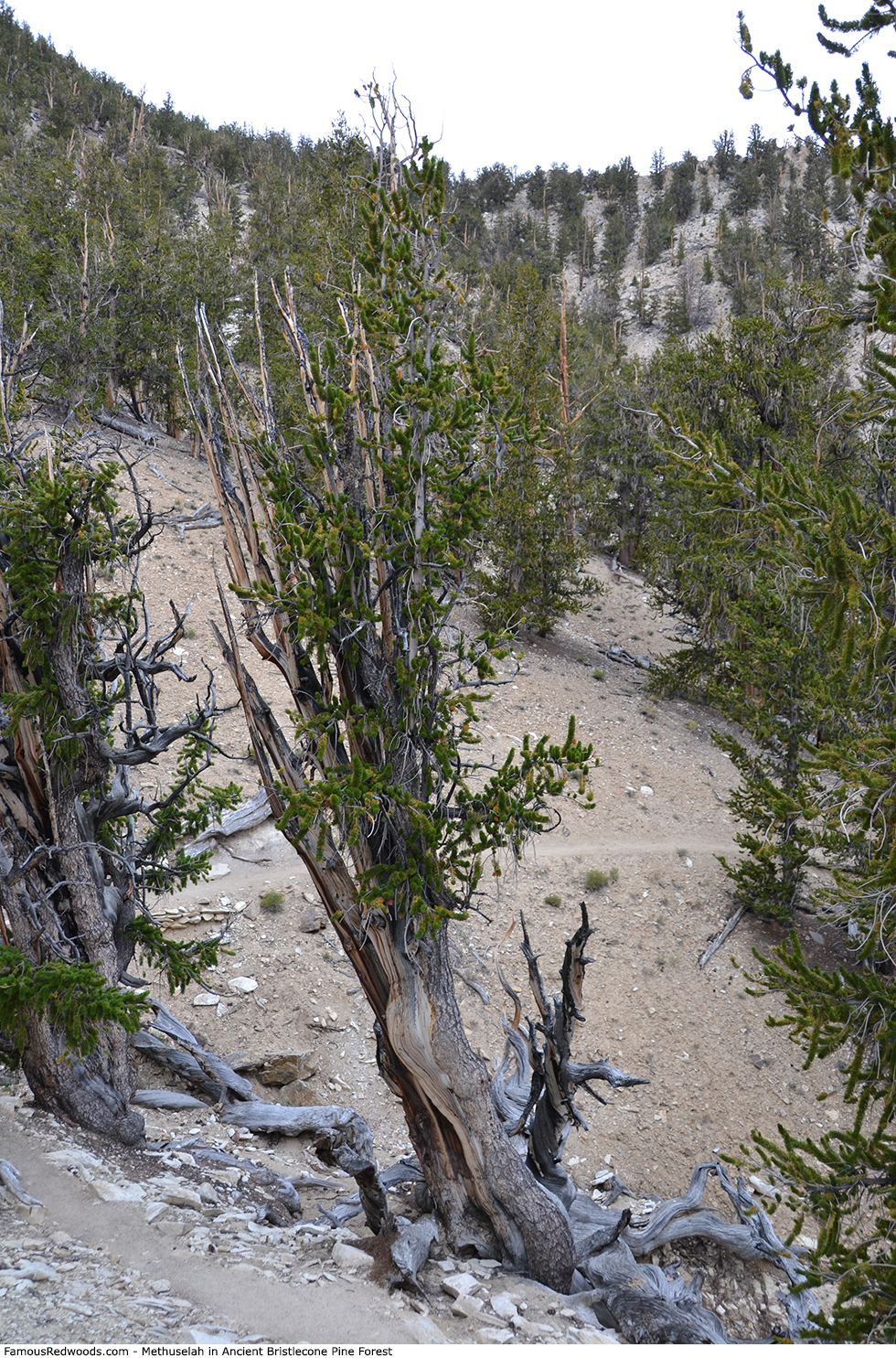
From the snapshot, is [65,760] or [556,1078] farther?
[556,1078]

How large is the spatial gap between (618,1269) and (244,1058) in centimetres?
454

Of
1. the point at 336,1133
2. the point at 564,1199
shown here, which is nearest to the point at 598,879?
the point at 564,1199

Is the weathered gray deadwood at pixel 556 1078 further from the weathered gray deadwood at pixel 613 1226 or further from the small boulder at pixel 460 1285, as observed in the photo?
the small boulder at pixel 460 1285

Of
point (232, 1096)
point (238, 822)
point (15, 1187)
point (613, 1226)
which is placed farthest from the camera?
point (238, 822)

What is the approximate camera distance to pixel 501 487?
18359 mm

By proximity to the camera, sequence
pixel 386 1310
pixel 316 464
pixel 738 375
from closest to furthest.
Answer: pixel 386 1310 < pixel 316 464 < pixel 738 375

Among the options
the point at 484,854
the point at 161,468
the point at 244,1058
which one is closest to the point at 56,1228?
the point at 244,1058

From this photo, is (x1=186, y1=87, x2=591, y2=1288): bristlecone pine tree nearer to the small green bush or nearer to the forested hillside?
the forested hillside

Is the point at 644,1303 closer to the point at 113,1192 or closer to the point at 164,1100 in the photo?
the point at 113,1192

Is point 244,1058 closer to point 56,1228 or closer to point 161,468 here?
point 56,1228

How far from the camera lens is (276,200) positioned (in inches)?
1312

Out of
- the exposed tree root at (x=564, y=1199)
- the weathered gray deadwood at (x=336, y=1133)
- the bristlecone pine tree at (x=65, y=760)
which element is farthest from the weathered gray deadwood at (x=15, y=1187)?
the weathered gray deadwood at (x=336, y=1133)

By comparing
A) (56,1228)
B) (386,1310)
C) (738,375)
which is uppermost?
(738,375)

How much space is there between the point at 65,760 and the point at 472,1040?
6.43 m
